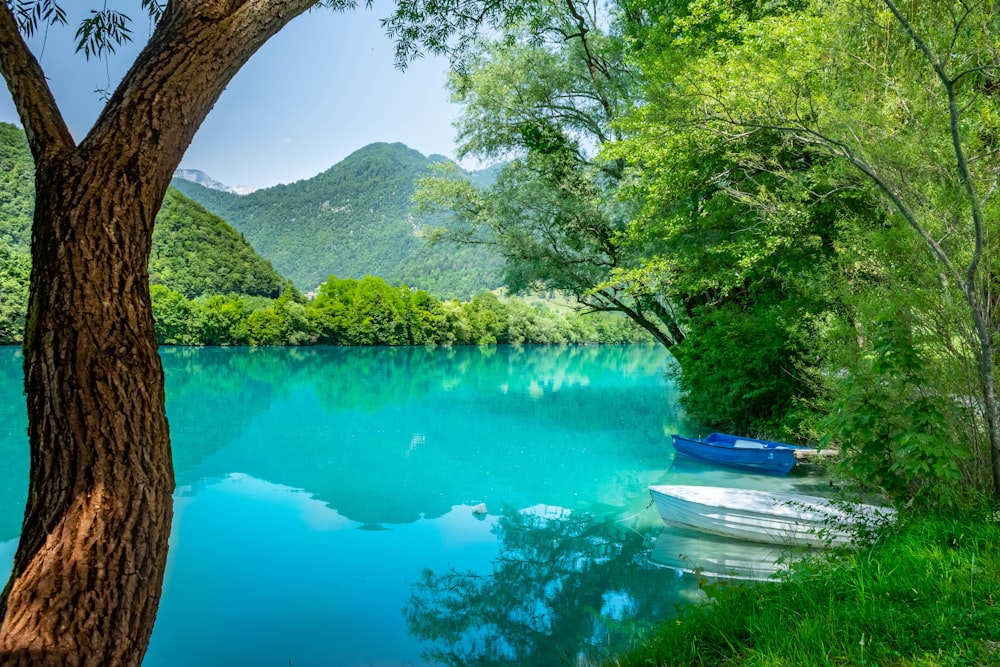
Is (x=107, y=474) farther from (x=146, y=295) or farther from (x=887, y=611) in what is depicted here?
(x=887, y=611)

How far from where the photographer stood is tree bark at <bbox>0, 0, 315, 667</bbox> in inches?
76.0

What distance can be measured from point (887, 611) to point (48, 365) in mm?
3609

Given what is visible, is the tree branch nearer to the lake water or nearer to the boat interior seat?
the lake water

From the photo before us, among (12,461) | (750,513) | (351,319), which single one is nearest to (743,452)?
(750,513)

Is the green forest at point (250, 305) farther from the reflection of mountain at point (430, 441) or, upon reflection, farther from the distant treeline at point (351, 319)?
the reflection of mountain at point (430, 441)

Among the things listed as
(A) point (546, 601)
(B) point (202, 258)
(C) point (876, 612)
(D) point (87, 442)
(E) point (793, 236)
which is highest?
(B) point (202, 258)

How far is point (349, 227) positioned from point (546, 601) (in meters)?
148

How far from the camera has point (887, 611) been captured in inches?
109

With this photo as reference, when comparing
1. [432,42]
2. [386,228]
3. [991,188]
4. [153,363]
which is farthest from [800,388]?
[386,228]

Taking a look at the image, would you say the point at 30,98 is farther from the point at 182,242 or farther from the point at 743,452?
the point at 182,242

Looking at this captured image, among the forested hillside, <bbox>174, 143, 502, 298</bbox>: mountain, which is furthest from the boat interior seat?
<bbox>174, 143, 502, 298</bbox>: mountain

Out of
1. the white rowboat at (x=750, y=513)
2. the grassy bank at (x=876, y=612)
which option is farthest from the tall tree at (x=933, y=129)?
the white rowboat at (x=750, y=513)

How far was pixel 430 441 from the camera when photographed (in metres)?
14.1

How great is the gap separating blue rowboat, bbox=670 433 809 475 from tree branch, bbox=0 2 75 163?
33.5 feet
